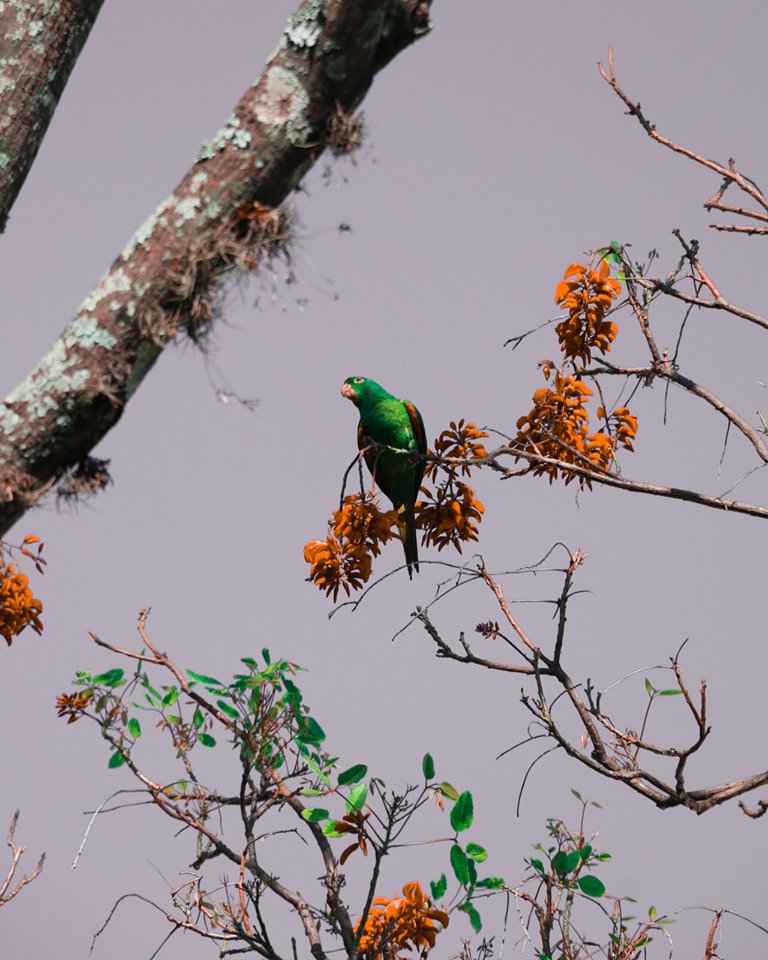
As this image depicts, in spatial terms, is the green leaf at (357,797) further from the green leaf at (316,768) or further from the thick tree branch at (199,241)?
the thick tree branch at (199,241)

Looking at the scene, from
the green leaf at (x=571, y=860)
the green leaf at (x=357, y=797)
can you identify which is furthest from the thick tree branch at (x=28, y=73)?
the green leaf at (x=571, y=860)

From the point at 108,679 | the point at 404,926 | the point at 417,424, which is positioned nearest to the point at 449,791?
the point at 404,926

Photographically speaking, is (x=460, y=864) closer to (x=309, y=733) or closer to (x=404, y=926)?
(x=404, y=926)

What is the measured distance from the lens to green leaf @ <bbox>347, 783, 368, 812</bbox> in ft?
10.6

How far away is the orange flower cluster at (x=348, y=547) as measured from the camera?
3207 millimetres

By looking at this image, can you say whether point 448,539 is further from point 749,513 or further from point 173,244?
point 173,244

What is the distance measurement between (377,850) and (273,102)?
2.04 m

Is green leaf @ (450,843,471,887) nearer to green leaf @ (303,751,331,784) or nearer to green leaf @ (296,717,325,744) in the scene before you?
green leaf @ (303,751,331,784)

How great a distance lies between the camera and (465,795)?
3.21m

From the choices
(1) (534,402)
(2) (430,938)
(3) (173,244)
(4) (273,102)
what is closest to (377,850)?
(2) (430,938)

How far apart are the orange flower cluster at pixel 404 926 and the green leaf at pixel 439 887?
5 cm

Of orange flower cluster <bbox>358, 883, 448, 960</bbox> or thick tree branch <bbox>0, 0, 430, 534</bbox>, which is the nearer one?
thick tree branch <bbox>0, 0, 430, 534</bbox>

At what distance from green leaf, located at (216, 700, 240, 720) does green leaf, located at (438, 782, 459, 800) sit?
0.66 meters


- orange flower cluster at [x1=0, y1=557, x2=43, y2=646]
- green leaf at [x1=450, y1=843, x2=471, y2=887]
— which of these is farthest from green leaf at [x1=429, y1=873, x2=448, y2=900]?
orange flower cluster at [x1=0, y1=557, x2=43, y2=646]
